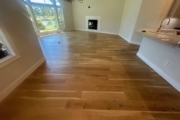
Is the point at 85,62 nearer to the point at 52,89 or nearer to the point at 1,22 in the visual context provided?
the point at 52,89

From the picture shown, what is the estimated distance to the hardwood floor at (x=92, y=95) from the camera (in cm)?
109

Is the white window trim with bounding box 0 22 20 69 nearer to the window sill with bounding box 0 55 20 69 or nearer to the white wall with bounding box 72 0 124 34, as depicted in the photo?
the window sill with bounding box 0 55 20 69

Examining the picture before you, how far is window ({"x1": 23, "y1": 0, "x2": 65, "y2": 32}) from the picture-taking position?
429 cm

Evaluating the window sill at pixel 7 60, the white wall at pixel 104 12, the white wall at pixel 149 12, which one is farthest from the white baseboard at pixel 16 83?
the white wall at pixel 104 12

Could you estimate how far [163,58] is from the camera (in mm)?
1742

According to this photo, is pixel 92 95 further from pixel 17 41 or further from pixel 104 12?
pixel 104 12

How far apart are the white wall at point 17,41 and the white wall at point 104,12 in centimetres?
476

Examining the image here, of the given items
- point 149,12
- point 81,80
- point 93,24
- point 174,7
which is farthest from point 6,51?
point 93,24

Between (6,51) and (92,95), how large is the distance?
162 cm

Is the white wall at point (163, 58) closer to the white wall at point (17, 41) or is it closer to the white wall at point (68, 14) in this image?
the white wall at point (17, 41)

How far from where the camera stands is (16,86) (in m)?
1.47

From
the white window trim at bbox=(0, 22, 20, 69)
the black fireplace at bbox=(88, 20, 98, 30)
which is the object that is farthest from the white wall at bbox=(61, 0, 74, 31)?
the white window trim at bbox=(0, 22, 20, 69)

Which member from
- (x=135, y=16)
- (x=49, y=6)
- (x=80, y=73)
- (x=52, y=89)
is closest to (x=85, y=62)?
(x=80, y=73)

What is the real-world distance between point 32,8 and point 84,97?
17.2 ft
